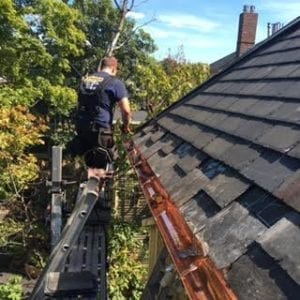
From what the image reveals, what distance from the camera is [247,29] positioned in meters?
18.3

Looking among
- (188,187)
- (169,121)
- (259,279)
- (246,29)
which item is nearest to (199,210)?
(188,187)

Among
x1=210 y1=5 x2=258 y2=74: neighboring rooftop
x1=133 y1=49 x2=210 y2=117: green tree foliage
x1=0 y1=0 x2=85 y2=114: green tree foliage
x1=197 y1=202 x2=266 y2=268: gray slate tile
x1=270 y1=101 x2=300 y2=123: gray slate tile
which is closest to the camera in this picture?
x1=197 y1=202 x2=266 y2=268: gray slate tile

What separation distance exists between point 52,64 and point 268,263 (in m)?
13.9

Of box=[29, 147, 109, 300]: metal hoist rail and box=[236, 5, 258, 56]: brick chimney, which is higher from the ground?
box=[236, 5, 258, 56]: brick chimney

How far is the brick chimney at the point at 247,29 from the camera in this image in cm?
1781

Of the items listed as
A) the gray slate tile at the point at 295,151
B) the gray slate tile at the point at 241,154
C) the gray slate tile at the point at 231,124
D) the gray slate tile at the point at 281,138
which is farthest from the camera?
the gray slate tile at the point at 231,124

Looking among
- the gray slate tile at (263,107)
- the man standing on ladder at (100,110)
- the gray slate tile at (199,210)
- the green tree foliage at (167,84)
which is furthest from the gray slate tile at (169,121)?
the green tree foliage at (167,84)

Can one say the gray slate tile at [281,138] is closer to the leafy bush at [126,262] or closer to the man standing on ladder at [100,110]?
the man standing on ladder at [100,110]

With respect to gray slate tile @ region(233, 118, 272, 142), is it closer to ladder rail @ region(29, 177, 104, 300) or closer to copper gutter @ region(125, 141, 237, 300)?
copper gutter @ region(125, 141, 237, 300)

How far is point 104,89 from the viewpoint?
526 centimetres

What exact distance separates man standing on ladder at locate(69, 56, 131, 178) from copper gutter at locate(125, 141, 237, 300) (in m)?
2.00

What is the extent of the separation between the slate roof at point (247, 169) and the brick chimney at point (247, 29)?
39.7 feet

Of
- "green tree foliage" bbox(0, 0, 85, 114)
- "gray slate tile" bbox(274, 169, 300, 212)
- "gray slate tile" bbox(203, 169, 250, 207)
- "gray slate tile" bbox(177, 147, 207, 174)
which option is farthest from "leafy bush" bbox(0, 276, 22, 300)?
"gray slate tile" bbox(274, 169, 300, 212)

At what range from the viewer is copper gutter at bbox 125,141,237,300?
1.80 metres
